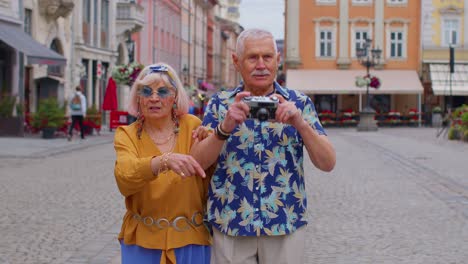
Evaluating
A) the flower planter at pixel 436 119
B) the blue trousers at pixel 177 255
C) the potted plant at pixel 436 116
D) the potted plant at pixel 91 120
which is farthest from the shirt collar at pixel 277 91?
the potted plant at pixel 436 116

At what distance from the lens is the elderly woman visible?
3.65 meters

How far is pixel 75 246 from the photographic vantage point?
7824 millimetres

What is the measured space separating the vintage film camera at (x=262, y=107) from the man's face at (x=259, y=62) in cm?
28

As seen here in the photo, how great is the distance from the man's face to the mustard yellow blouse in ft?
1.25

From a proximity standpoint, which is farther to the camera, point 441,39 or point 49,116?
point 441,39

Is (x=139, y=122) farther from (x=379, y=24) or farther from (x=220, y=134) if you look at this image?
(x=379, y=24)

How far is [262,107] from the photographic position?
3.23 metres

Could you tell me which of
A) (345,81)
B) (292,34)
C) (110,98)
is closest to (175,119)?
(110,98)

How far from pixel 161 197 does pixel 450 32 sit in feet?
168

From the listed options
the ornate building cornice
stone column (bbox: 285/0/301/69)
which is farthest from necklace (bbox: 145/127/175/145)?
stone column (bbox: 285/0/301/69)

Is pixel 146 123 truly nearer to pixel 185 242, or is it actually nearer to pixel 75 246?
pixel 185 242

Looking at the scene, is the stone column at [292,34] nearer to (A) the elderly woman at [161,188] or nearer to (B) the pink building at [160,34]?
(B) the pink building at [160,34]

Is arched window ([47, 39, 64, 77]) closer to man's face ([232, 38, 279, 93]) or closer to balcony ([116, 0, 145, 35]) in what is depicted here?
balcony ([116, 0, 145, 35])

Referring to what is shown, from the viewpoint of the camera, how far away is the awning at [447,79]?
4975 centimetres
